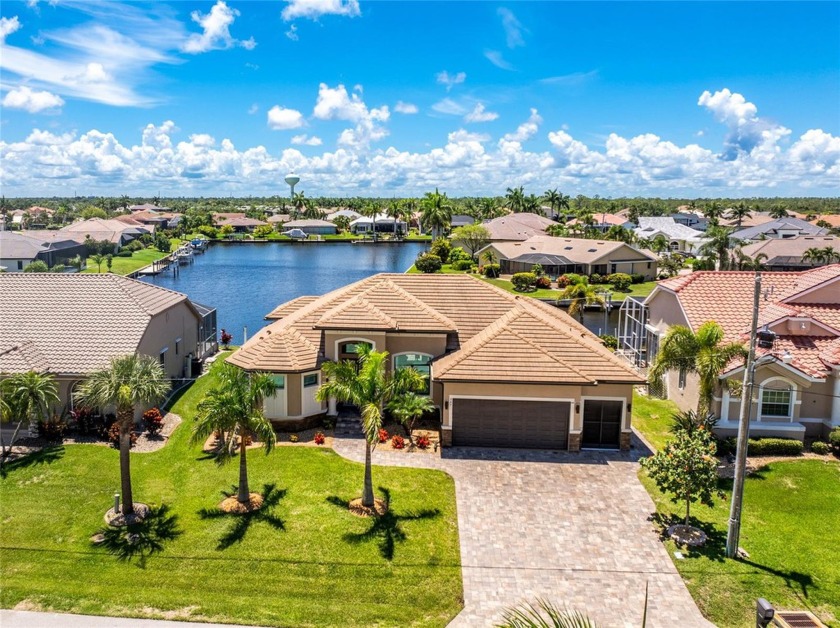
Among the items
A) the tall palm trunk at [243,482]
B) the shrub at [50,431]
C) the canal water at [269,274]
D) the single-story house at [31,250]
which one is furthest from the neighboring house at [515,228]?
the tall palm trunk at [243,482]

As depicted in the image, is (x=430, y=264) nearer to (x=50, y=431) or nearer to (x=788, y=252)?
(x=788, y=252)

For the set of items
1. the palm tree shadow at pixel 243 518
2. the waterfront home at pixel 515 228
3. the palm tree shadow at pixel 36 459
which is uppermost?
the waterfront home at pixel 515 228

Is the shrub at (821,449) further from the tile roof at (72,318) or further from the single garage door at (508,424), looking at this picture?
the tile roof at (72,318)

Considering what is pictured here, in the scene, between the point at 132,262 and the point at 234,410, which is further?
the point at 132,262

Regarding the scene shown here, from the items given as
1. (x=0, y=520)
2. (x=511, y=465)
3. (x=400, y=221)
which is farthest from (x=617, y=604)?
(x=400, y=221)

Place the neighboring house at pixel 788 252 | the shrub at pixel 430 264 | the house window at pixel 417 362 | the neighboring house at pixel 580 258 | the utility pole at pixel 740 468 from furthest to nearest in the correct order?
the shrub at pixel 430 264 → the neighboring house at pixel 580 258 → the neighboring house at pixel 788 252 → the house window at pixel 417 362 → the utility pole at pixel 740 468

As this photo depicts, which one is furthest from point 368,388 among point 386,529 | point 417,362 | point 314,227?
point 314,227

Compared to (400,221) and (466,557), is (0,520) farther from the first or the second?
(400,221)
